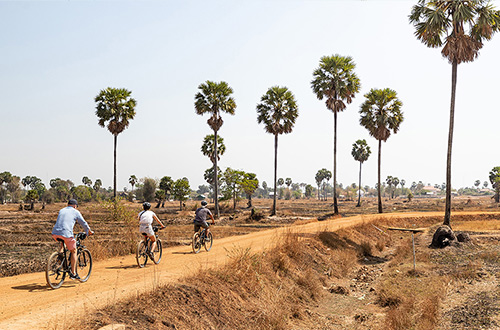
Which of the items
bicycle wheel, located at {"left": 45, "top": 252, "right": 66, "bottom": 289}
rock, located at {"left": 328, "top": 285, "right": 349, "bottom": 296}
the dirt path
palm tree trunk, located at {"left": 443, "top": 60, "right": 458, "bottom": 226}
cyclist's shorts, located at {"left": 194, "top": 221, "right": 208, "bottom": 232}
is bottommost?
rock, located at {"left": 328, "top": 285, "right": 349, "bottom": 296}

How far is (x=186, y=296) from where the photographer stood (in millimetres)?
10078

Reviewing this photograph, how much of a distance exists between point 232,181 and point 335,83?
32175 mm

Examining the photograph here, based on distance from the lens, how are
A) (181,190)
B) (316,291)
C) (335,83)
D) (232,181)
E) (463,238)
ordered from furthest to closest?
(181,190) → (232,181) → (335,83) → (463,238) → (316,291)

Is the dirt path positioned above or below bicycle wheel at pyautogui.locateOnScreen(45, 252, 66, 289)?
below

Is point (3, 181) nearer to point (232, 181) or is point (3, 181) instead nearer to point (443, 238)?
point (232, 181)

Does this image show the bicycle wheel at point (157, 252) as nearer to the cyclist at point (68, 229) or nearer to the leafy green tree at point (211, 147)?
the cyclist at point (68, 229)

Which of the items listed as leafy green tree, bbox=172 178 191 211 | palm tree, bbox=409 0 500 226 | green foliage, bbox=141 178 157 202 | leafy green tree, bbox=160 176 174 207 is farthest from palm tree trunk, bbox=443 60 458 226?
green foliage, bbox=141 178 157 202

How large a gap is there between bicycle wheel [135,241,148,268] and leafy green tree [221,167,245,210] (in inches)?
2368

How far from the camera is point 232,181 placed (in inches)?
2923

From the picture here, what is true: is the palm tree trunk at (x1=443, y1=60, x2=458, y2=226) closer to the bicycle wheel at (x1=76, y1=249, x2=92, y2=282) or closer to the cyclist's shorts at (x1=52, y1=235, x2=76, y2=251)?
the bicycle wheel at (x1=76, y1=249, x2=92, y2=282)

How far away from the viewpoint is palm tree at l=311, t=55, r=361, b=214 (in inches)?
1991

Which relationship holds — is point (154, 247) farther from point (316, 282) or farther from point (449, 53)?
point (449, 53)

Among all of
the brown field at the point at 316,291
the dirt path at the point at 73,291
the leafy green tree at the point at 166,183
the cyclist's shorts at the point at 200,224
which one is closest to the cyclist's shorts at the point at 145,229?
the dirt path at the point at 73,291

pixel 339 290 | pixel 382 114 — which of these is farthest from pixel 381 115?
pixel 339 290
